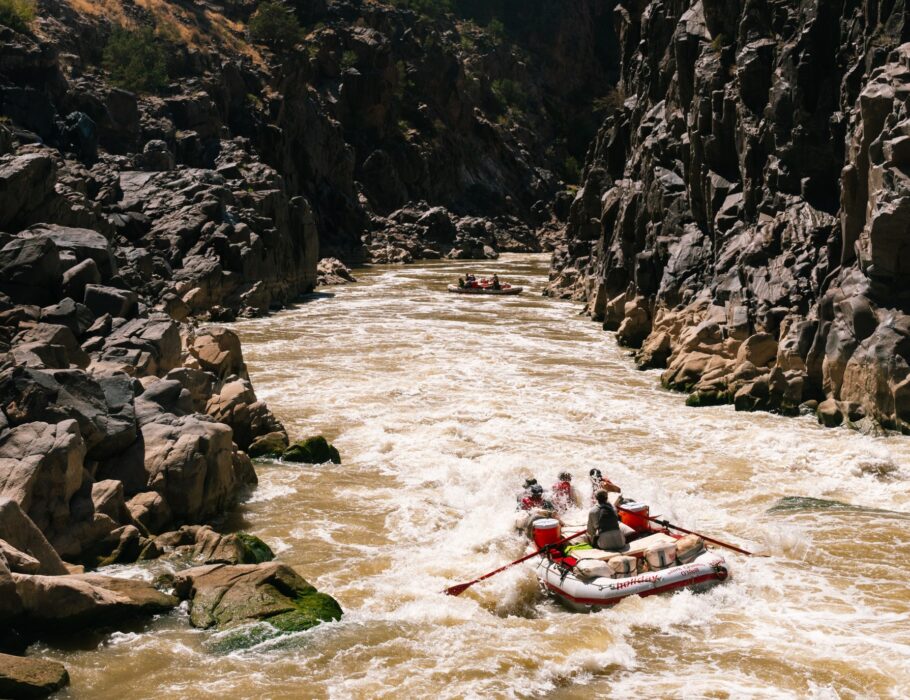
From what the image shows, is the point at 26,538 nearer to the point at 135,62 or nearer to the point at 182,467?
the point at 182,467

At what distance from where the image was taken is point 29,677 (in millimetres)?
10938

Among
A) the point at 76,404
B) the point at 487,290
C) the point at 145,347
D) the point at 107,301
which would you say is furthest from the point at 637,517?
the point at 487,290

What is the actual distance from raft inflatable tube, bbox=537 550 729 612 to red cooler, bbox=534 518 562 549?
1.75 ft

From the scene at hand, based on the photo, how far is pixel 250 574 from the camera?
14.0 m

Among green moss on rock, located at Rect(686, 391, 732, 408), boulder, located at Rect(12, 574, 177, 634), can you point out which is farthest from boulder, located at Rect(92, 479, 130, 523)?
green moss on rock, located at Rect(686, 391, 732, 408)

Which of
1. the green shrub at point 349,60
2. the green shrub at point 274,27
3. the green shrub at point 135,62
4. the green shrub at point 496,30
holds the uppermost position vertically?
the green shrub at point 496,30

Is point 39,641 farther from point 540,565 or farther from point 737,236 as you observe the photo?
point 737,236

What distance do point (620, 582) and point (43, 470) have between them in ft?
30.1

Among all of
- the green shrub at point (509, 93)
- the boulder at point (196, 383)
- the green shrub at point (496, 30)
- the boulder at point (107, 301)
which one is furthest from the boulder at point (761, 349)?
the green shrub at point (496, 30)

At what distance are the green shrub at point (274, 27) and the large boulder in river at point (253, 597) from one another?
8832 cm

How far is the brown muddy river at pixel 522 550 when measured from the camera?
12.1m

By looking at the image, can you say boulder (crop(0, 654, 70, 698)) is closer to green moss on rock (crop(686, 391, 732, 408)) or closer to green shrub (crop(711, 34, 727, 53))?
green moss on rock (crop(686, 391, 732, 408))

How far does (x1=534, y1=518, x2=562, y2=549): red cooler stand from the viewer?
51.0 ft

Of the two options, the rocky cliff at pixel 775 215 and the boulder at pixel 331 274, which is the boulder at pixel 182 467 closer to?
the rocky cliff at pixel 775 215
